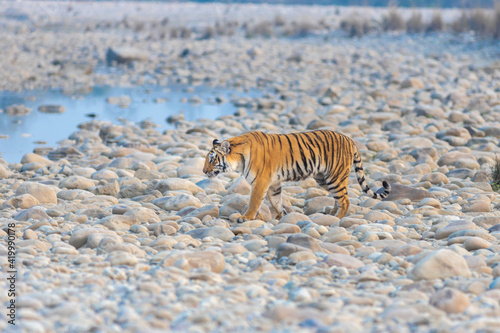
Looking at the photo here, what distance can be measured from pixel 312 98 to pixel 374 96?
1458 millimetres

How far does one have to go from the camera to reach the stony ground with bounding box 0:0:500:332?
3.97 metres

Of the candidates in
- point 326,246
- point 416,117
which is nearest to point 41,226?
point 326,246

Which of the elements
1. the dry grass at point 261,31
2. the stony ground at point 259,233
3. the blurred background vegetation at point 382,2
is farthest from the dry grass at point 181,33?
the blurred background vegetation at point 382,2

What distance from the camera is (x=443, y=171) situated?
333 inches

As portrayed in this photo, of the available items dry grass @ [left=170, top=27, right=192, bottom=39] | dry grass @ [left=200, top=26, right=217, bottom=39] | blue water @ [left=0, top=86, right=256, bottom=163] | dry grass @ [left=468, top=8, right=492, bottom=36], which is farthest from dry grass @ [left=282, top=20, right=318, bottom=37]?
blue water @ [left=0, top=86, right=256, bottom=163]

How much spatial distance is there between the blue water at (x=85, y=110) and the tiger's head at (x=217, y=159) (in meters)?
4.93

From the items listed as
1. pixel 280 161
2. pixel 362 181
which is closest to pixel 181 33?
pixel 362 181

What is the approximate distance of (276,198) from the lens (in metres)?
6.87

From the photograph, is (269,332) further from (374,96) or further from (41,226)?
(374,96)

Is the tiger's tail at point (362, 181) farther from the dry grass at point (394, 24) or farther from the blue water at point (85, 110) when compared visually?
the dry grass at point (394, 24)

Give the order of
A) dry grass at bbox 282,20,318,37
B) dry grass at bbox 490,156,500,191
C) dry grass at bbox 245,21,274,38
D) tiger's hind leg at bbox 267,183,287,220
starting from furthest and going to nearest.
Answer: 1. dry grass at bbox 245,21,274,38
2. dry grass at bbox 282,20,318,37
3. dry grass at bbox 490,156,500,191
4. tiger's hind leg at bbox 267,183,287,220

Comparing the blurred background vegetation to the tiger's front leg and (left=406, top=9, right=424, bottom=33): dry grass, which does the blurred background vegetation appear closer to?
(left=406, top=9, right=424, bottom=33): dry grass

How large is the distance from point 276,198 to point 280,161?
17.8 inches

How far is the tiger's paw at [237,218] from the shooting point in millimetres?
6461
